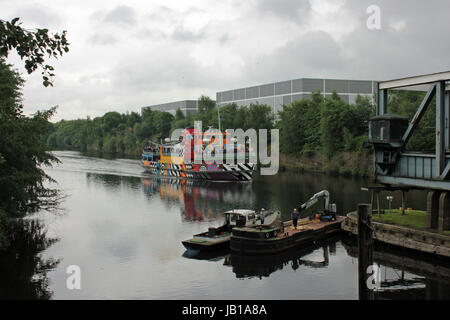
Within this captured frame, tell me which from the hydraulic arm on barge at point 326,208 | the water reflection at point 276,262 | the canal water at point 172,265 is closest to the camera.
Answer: the canal water at point 172,265

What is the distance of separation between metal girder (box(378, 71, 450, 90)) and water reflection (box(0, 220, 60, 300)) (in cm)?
1989

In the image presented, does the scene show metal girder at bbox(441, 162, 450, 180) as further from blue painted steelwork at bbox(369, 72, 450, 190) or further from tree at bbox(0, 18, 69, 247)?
tree at bbox(0, 18, 69, 247)

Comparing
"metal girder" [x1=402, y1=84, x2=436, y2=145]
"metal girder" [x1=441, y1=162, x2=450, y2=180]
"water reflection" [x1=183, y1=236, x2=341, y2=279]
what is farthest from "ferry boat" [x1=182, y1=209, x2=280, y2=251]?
"metal girder" [x1=441, y1=162, x2=450, y2=180]

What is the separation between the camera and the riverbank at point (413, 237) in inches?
822

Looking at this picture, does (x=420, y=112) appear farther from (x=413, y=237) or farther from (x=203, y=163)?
(x=203, y=163)

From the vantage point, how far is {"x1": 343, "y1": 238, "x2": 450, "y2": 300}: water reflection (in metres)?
18.5

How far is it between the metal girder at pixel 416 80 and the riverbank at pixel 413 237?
7610 millimetres

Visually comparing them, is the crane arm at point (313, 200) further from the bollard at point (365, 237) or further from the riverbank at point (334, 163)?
the riverbank at point (334, 163)

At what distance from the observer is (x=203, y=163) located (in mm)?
60219

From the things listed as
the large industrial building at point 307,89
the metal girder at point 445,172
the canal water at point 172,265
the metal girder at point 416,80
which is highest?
the large industrial building at point 307,89

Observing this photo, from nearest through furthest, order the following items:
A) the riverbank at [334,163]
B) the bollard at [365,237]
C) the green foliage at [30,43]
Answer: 1. the green foliage at [30,43]
2. the bollard at [365,237]
3. the riverbank at [334,163]

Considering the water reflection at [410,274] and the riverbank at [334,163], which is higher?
the riverbank at [334,163]

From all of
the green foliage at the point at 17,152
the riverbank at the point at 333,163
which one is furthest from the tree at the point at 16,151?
the riverbank at the point at 333,163
